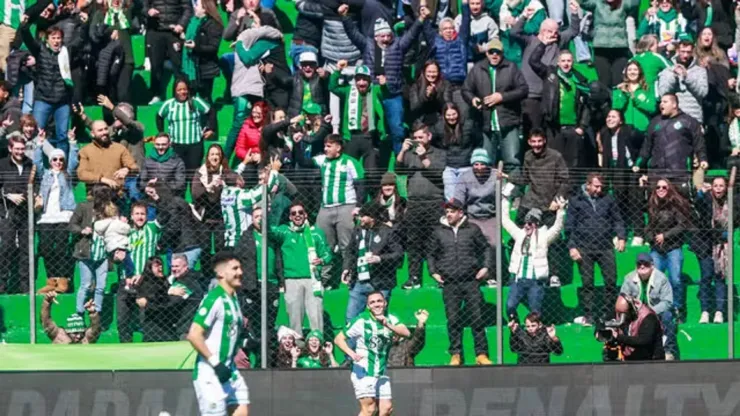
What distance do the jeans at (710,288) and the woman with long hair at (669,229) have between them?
212 millimetres

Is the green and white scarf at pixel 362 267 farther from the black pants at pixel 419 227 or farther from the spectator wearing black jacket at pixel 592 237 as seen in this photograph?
the spectator wearing black jacket at pixel 592 237

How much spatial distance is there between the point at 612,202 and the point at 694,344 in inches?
63.9

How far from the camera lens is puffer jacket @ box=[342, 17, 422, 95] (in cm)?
2128

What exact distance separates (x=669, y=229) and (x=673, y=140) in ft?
6.43

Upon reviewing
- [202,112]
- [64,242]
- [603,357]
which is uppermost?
[202,112]

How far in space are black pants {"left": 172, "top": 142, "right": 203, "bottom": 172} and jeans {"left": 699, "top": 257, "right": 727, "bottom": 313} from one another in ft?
19.2

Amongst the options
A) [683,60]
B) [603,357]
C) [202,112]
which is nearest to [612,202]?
[603,357]

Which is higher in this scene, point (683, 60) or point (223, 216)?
point (683, 60)

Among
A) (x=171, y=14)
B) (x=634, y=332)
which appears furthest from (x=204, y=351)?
(x=171, y=14)

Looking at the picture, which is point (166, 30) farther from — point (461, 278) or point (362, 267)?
point (461, 278)

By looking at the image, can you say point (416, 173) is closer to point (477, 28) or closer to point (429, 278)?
point (429, 278)

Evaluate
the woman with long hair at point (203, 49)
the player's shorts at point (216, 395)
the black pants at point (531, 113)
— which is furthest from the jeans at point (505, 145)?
the player's shorts at point (216, 395)

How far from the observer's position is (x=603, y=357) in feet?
60.7

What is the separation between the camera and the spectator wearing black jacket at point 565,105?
20688mm
